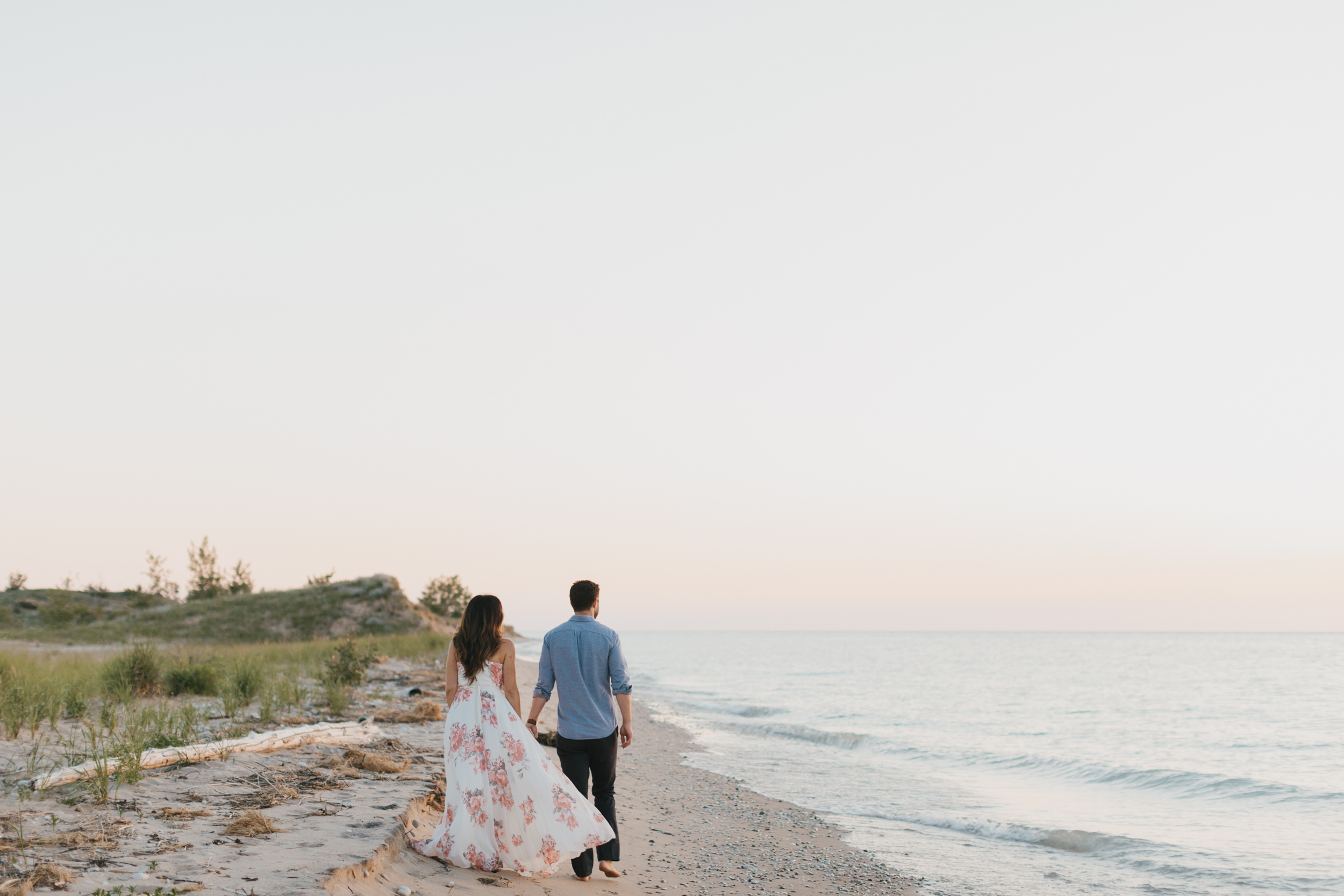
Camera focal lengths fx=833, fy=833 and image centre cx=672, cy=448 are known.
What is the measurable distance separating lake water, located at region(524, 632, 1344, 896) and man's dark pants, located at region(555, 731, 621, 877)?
14.5ft

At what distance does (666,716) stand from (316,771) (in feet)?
63.7

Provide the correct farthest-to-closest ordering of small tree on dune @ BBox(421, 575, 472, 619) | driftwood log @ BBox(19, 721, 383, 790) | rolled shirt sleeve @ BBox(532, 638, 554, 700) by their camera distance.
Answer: small tree on dune @ BBox(421, 575, 472, 619)
driftwood log @ BBox(19, 721, 383, 790)
rolled shirt sleeve @ BBox(532, 638, 554, 700)

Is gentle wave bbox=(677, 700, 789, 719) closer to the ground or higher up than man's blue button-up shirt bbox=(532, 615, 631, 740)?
closer to the ground

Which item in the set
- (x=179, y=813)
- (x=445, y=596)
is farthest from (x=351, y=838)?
(x=445, y=596)

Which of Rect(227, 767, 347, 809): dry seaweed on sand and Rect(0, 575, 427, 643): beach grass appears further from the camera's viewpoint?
Rect(0, 575, 427, 643): beach grass

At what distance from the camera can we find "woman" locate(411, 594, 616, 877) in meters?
6.17

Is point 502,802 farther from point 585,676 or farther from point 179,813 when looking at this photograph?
point 179,813

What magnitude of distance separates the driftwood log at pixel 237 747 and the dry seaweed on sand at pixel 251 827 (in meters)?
1.51

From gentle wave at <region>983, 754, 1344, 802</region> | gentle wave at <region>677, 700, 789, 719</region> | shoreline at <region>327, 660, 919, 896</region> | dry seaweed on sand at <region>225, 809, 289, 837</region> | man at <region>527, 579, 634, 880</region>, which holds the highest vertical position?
man at <region>527, 579, 634, 880</region>

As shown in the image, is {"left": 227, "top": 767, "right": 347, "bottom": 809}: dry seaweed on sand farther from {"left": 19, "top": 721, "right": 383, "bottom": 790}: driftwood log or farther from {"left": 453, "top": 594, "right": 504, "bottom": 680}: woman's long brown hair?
{"left": 453, "top": 594, "right": 504, "bottom": 680}: woman's long brown hair

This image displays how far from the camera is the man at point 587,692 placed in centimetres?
659

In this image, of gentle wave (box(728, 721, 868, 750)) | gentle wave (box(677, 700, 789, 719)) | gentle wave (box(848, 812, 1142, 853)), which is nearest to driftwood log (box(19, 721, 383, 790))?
gentle wave (box(848, 812, 1142, 853))

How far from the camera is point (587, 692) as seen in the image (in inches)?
260

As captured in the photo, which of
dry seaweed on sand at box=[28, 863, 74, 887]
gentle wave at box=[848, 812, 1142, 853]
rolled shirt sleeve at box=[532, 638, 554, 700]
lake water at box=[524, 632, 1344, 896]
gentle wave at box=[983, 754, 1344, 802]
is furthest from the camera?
gentle wave at box=[983, 754, 1344, 802]
